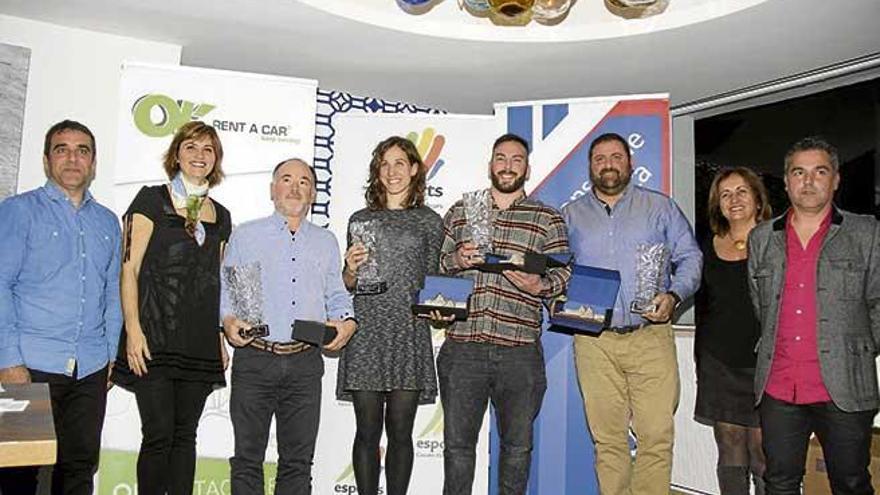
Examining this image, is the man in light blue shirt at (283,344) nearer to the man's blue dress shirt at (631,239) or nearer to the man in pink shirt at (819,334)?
the man's blue dress shirt at (631,239)

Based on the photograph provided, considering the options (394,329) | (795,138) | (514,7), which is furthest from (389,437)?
(795,138)

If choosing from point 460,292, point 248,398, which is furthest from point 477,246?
point 248,398

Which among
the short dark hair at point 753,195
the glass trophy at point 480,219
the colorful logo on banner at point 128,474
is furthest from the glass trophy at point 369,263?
the short dark hair at point 753,195

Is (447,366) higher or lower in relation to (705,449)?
higher

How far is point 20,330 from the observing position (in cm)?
283

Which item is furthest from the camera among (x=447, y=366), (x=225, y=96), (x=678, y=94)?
(x=678, y=94)

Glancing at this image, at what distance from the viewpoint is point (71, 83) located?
12.4 feet

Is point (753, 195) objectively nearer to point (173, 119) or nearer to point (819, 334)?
point (819, 334)

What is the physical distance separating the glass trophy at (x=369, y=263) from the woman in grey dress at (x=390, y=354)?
0.04 feet

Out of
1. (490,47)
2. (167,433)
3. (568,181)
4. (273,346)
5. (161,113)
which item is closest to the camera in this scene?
(167,433)

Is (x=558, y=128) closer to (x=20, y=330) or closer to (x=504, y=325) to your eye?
(x=504, y=325)

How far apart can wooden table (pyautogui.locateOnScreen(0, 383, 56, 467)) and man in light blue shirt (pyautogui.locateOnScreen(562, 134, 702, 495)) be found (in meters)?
2.30

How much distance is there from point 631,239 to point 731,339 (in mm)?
593

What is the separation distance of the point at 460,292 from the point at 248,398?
97 centimetres
